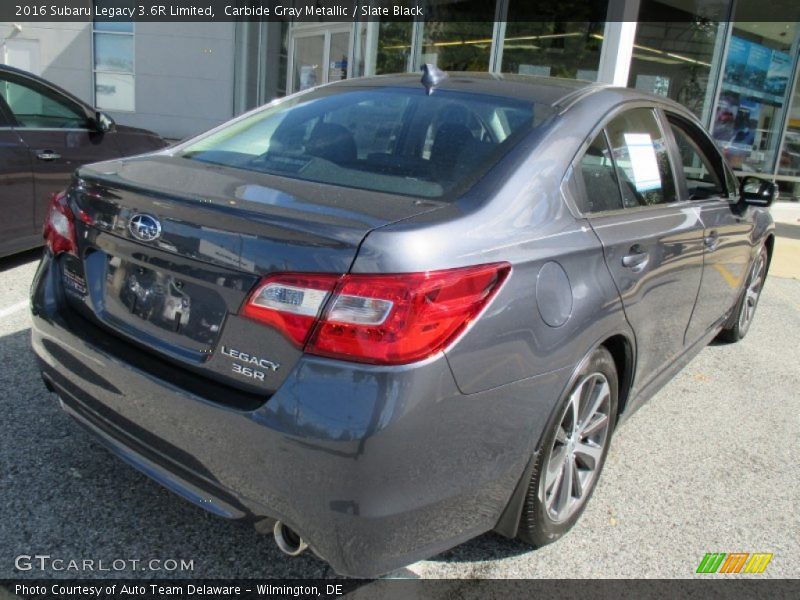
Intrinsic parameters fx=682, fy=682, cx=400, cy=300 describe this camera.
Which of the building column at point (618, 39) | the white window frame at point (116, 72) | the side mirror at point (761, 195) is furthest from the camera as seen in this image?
the white window frame at point (116, 72)

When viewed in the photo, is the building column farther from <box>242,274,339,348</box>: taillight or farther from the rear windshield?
<box>242,274,339,348</box>: taillight

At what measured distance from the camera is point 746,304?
4.89 m

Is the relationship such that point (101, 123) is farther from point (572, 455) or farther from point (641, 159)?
point (572, 455)

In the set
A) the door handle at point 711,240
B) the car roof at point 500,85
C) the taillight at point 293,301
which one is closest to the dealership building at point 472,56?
the door handle at point 711,240

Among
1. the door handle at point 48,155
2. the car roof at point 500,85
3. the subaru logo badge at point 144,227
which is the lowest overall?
the door handle at point 48,155

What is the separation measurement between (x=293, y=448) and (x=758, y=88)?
43.3ft

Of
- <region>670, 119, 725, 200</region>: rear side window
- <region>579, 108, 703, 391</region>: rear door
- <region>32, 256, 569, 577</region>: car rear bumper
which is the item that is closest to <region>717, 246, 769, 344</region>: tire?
<region>670, 119, 725, 200</region>: rear side window

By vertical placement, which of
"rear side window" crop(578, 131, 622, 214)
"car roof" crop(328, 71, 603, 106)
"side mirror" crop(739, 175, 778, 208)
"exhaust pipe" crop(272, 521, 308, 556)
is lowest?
"exhaust pipe" crop(272, 521, 308, 556)

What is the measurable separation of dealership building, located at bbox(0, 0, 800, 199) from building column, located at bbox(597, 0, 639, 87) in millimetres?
23

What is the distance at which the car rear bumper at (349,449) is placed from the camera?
5.47 feet

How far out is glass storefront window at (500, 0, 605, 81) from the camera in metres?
10.8

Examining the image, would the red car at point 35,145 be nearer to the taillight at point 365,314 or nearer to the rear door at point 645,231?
the taillight at point 365,314

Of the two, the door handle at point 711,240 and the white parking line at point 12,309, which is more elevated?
the door handle at point 711,240

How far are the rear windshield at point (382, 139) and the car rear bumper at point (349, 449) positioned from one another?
67 cm
